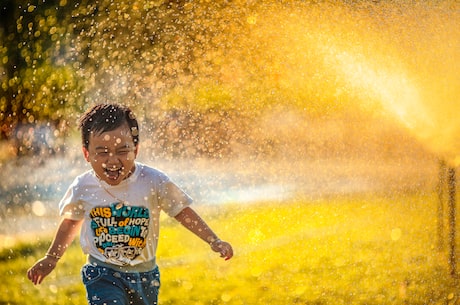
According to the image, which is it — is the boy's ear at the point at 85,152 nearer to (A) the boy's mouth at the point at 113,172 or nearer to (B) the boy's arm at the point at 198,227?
(A) the boy's mouth at the point at 113,172

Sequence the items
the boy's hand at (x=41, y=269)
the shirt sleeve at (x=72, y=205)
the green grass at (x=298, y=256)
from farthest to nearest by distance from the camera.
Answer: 1. the green grass at (x=298, y=256)
2. the boy's hand at (x=41, y=269)
3. the shirt sleeve at (x=72, y=205)

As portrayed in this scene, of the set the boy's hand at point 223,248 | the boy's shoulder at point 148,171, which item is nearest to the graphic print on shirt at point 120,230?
the boy's shoulder at point 148,171

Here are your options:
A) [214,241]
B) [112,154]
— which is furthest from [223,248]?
[112,154]

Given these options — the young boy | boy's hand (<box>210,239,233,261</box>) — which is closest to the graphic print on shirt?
the young boy

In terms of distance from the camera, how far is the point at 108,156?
7.24 feet

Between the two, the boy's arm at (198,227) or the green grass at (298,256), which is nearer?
the boy's arm at (198,227)

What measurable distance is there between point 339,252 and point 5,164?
1.41 m

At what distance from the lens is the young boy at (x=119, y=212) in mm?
2223

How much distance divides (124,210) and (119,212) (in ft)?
0.05

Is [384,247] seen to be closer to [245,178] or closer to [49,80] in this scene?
[245,178]

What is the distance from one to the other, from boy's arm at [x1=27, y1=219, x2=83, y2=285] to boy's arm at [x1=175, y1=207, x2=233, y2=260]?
0.32 m

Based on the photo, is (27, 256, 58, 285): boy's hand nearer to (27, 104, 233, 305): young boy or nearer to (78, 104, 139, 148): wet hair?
(27, 104, 233, 305): young boy

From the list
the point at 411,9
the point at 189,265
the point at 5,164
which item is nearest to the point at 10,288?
the point at 5,164

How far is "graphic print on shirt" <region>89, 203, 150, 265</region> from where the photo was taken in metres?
2.22
